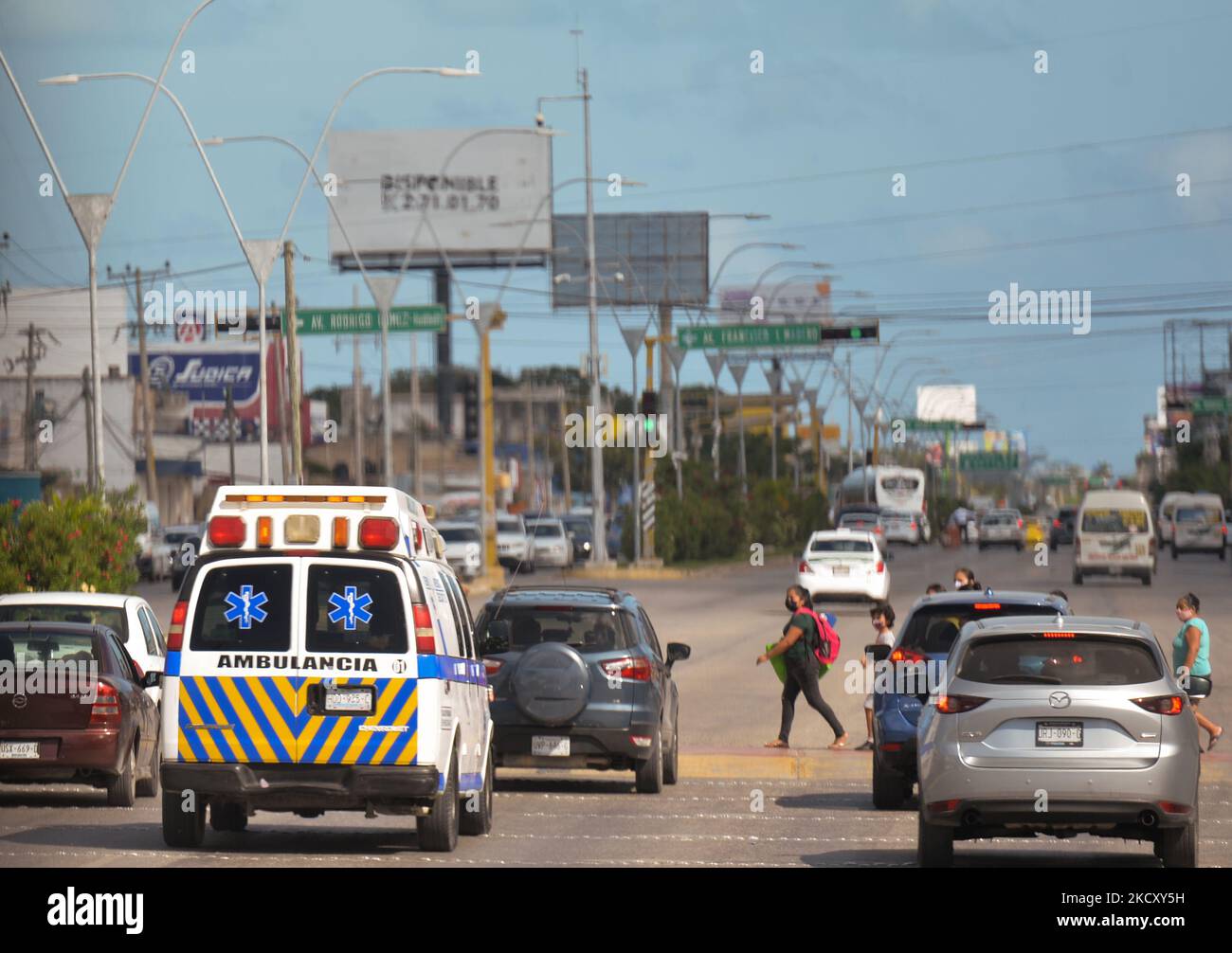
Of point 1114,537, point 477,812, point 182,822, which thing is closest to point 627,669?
point 477,812

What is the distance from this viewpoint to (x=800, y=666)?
68.1 feet

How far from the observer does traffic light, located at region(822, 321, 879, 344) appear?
55375 mm

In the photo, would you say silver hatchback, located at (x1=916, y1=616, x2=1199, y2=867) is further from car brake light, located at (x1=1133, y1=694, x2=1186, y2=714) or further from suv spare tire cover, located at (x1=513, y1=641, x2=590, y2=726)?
suv spare tire cover, located at (x1=513, y1=641, x2=590, y2=726)

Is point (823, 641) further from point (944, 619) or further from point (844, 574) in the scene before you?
point (844, 574)

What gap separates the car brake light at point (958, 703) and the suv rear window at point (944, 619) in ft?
13.9

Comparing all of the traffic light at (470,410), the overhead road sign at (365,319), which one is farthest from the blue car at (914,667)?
the traffic light at (470,410)

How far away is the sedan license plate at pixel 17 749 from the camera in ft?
50.6

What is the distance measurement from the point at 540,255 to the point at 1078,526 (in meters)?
62.0

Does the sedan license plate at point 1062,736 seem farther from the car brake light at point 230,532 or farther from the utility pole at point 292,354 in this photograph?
the utility pole at point 292,354

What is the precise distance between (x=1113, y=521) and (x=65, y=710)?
3959 cm

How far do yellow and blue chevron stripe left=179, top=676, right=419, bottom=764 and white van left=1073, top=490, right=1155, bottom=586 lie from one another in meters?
40.3
